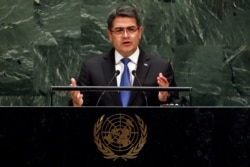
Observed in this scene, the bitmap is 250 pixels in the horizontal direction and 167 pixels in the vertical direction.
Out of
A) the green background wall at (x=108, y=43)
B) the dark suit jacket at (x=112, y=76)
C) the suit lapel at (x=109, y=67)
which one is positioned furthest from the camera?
the green background wall at (x=108, y=43)

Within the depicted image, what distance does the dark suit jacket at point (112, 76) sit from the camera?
3.19 meters

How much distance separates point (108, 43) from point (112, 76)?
5.56 ft

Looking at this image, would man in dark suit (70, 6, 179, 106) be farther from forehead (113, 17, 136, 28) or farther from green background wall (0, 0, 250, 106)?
green background wall (0, 0, 250, 106)
